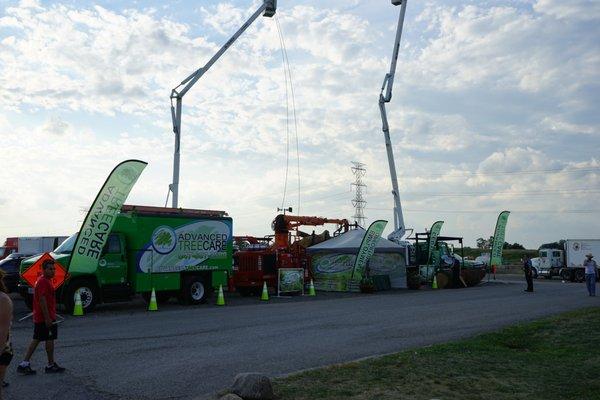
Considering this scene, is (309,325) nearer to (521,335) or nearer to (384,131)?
(521,335)

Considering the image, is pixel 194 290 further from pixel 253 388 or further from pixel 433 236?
pixel 433 236

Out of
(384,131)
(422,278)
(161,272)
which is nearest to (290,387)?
(161,272)

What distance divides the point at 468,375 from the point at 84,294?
13.0 m

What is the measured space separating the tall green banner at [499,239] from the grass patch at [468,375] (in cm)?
2348

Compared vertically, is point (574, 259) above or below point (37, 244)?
below

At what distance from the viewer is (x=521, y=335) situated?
1312cm

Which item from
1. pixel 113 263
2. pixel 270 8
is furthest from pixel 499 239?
pixel 113 263

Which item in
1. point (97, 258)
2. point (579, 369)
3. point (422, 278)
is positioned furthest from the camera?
point (422, 278)

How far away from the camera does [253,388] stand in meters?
7.33

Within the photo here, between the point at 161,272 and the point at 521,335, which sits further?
the point at 161,272

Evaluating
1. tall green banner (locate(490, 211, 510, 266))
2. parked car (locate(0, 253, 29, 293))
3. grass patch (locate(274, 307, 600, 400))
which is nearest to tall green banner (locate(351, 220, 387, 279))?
tall green banner (locate(490, 211, 510, 266))

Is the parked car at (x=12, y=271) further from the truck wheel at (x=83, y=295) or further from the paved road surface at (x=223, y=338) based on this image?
the truck wheel at (x=83, y=295)

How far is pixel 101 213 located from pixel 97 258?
1.31m

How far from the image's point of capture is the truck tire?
21.8m
